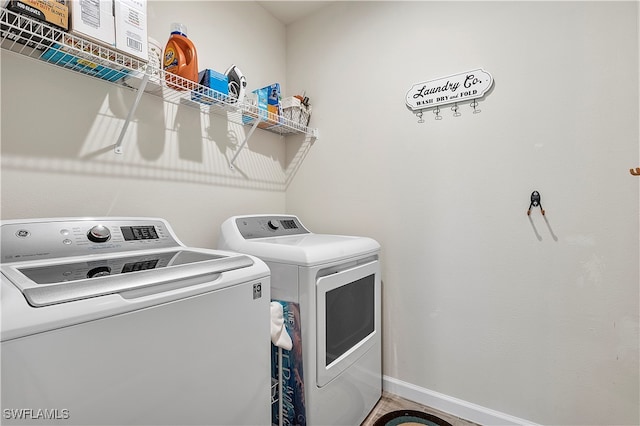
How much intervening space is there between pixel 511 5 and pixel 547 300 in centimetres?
153

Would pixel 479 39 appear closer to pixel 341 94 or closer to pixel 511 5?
pixel 511 5

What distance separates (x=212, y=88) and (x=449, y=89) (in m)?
1.31

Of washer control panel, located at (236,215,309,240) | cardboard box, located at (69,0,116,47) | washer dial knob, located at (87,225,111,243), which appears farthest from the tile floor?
cardboard box, located at (69,0,116,47)

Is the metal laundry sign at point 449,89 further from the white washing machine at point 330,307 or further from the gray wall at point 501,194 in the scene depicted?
the white washing machine at point 330,307

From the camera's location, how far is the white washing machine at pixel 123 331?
0.63 meters

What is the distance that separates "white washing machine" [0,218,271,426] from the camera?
0.63 m

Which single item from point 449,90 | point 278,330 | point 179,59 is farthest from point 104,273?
point 449,90

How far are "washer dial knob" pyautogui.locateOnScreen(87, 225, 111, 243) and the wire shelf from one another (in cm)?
62

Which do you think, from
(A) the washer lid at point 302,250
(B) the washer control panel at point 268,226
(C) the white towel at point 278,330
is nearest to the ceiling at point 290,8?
(B) the washer control panel at point 268,226

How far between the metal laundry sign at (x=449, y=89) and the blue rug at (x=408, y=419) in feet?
5.89

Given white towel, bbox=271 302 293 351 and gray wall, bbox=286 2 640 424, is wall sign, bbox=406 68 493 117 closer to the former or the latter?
gray wall, bbox=286 2 640 424

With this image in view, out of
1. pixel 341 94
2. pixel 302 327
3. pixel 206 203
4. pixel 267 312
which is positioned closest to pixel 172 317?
pixel 267 312

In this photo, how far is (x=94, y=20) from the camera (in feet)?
3.64

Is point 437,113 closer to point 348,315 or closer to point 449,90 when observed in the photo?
point 449,90
